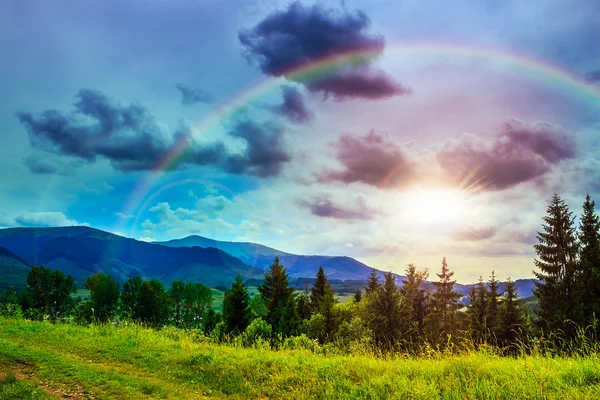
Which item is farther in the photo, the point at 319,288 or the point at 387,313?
the point at 319,288

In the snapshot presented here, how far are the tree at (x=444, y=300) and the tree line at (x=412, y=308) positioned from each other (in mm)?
188

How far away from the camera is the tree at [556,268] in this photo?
39.3 meters

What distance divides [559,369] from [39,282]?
105678 millimetres

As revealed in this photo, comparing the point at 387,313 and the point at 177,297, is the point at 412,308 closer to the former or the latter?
the point at 387,313

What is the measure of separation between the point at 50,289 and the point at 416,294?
8545 cm

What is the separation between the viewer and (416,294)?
64562 mm

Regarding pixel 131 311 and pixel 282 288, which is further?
pixel 131 311

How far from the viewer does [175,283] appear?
10856 centimetres

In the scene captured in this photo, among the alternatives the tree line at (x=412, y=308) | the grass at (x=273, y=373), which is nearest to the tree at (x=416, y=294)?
the tree line at (x=412, y=308)

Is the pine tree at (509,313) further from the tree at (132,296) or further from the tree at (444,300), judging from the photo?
the tree at (132,296)

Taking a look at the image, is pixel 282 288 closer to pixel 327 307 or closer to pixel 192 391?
pixel 327 307

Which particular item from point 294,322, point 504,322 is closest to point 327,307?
point 294,322

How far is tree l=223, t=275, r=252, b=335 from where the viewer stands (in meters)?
52.7

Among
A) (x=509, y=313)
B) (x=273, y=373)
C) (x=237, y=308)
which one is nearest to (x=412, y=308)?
(x=509, y=313)
